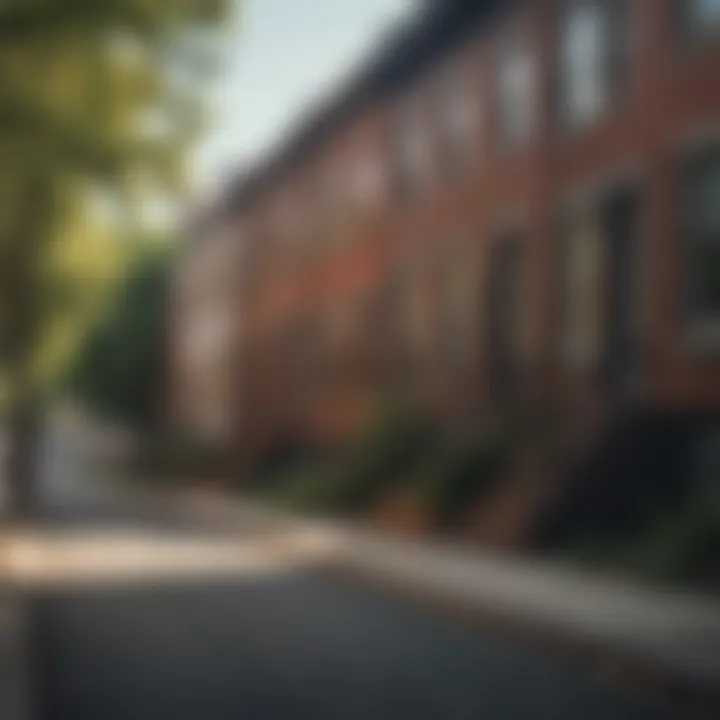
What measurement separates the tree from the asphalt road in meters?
4.27

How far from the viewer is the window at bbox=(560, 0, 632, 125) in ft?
77.4

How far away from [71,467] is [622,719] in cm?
7183

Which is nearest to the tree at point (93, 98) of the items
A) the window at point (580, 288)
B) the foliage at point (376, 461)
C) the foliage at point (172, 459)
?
the window at point (580, 288)

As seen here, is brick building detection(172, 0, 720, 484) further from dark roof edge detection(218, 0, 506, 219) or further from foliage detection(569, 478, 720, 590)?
foliage detection(569, 478, 720, 590)

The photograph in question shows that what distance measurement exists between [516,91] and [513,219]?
2136 mm

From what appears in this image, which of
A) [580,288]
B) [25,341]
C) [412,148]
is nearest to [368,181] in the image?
[412,148]

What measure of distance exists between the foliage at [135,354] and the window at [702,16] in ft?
139

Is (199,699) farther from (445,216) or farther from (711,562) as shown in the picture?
(445,216)

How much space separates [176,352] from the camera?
66.6 metres

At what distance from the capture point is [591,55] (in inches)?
965

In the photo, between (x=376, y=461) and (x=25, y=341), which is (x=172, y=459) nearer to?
(x=376, y=461)

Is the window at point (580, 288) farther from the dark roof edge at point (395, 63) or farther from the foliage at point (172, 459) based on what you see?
the foliage at point (172, 459)

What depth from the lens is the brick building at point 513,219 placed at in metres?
21.4

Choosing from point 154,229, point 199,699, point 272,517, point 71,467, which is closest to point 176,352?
point 71,467
